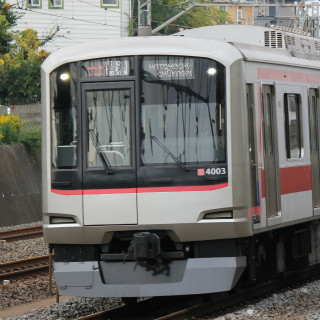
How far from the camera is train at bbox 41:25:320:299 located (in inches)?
391

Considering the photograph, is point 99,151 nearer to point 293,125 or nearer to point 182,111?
point 182,111

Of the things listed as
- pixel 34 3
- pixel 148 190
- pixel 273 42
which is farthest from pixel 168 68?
pixel 34 3

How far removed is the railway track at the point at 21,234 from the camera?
63.8ft

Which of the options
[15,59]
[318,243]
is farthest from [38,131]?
[318,243]

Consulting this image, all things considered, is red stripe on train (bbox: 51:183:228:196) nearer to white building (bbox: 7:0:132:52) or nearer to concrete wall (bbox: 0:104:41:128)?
concrete wall (bbox: 0:104:41:128)

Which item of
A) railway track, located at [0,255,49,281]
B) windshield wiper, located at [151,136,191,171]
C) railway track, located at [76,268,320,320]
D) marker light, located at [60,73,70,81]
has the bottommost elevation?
railway track, located at [76,268,320,320]

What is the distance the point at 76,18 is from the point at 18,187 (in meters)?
19.0

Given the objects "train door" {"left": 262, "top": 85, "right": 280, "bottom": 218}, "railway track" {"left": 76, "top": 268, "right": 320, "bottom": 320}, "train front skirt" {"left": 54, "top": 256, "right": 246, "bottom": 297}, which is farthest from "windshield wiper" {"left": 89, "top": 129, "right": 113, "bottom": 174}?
"train door" {"left": 262, "top": 85, "right": 280, "bottom": 218}

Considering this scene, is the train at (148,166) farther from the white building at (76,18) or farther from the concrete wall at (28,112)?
the white building at (76,18)

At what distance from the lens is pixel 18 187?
2552cm

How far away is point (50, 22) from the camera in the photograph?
43.9 m

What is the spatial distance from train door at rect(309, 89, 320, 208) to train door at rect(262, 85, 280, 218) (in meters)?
1.15

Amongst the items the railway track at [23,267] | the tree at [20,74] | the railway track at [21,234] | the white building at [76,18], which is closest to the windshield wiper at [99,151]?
the railway track at [23,267]

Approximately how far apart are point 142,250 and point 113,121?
134 cm
